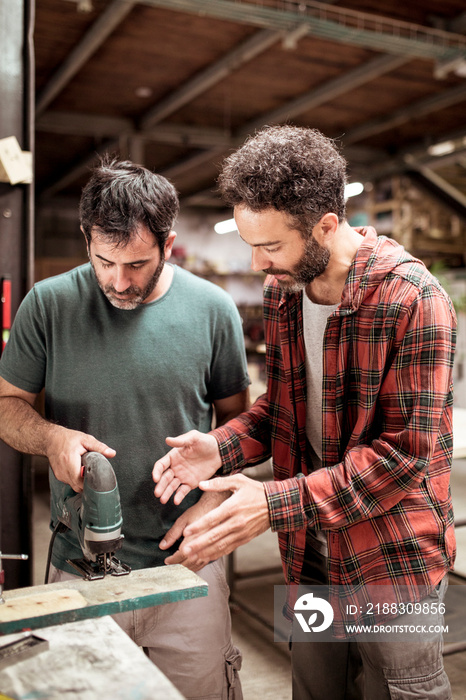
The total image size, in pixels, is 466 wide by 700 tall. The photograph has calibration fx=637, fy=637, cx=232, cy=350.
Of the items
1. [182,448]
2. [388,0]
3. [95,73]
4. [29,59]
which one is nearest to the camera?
[182,448]

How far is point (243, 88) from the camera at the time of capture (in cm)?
662

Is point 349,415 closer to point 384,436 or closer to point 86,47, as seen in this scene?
point 384,436

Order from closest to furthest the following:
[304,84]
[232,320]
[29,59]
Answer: [232,320] → [29,59] → [304,84]

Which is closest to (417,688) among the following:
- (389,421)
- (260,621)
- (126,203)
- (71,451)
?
(389,421)

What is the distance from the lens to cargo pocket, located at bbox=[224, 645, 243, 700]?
67.9 inches

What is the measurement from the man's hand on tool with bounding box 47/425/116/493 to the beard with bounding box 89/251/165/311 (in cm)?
36

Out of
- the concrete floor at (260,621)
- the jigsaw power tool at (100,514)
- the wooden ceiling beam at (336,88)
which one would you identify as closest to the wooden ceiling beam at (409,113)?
the wooden ceiling beam at (336,88)

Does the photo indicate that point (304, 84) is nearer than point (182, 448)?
No

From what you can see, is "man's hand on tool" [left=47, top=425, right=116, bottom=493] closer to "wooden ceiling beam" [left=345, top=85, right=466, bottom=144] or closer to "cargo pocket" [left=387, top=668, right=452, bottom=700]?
"cargo pocket" [left=387, top=668, right=452, bottom=700]

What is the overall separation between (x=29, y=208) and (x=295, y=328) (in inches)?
41.3

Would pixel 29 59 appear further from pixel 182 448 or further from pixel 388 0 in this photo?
pixel 388 0

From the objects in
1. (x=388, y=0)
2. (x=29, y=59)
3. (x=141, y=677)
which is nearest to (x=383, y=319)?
(x=141, y=677)

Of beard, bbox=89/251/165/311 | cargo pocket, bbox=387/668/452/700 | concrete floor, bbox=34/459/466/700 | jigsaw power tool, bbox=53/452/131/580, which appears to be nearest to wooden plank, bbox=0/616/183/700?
jigsaw power tool, bbox=53/452/131/580

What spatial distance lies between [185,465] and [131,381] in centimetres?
27
